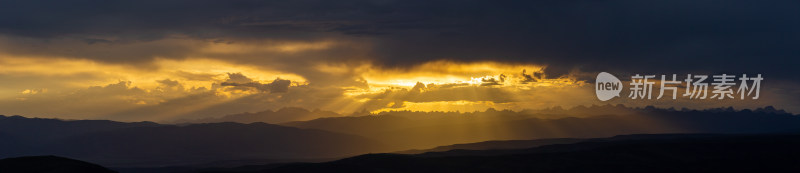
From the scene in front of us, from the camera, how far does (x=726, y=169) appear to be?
197 metres

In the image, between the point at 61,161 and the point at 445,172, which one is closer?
the point at 61,161

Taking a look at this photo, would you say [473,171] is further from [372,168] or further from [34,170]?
[34,170]

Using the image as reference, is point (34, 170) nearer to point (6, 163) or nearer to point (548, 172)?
point (6, 163)

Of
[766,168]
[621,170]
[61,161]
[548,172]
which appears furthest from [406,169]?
Answer: [766,168]

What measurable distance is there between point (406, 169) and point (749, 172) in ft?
325

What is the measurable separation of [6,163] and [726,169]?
188202mm

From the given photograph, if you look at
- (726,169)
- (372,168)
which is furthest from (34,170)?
(726,169)

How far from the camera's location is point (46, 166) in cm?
13388

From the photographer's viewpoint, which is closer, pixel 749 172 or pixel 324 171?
pixel 324 171

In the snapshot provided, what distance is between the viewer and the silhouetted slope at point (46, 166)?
128375mm

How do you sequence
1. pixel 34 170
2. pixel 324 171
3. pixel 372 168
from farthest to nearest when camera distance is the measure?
1. pixel 372 168
2. pixel 324 171
3. pixel 34 170

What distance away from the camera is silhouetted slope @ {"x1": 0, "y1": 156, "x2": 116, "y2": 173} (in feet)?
421

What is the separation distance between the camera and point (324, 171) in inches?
6998

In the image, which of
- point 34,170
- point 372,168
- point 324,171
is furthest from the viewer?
point 372,168
